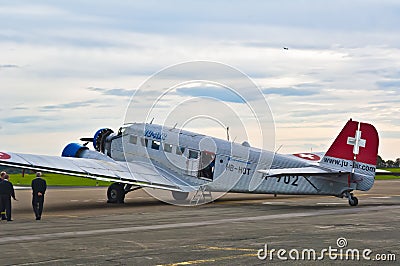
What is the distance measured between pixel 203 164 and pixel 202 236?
548 inches

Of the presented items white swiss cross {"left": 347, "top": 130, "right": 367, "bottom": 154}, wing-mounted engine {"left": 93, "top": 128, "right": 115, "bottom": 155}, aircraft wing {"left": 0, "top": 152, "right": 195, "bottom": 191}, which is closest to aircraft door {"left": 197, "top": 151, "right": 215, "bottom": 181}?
aircraft wing {"left": 0, "top": 152, "right": 195, "bottom": 191}

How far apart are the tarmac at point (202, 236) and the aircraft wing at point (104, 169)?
162 centimetres

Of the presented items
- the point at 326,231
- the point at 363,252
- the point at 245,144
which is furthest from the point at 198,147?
the point at 363,252

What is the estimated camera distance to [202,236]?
1686cm

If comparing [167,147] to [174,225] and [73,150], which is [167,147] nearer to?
[73,150]

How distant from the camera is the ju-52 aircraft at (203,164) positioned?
2736cm

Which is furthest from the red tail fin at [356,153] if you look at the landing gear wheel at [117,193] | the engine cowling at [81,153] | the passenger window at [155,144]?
the engine cowling at [81,153]

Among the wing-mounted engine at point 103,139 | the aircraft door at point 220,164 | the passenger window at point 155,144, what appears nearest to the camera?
the aircraft door at point 220,164

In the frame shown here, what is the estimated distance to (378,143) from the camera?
2769 cm

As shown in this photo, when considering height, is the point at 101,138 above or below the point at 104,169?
above

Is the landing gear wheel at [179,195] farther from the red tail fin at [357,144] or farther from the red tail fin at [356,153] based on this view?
the red tail fin at [357,144]

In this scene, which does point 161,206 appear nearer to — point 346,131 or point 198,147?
point 198,147

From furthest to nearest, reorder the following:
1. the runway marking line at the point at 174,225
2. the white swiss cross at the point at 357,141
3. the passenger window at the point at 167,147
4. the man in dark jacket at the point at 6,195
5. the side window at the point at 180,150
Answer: the passenger window at the point at 167,147 → the side window at the point at 180,150 → the white swiss cross at the point at 357,141 → the man in dark jacket at the point at 6,195 → the runway marking line at the point at 174,225

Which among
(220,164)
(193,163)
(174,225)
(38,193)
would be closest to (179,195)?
(193,163)
